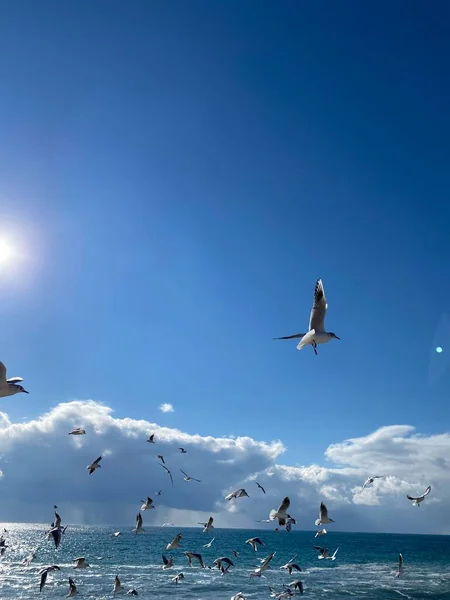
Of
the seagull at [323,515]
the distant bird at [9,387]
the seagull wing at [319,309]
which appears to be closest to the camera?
the distant bird at [9,387]

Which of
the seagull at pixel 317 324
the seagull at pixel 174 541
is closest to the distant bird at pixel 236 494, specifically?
the seagull at pixel 174 541

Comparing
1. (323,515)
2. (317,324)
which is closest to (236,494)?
(323,515)

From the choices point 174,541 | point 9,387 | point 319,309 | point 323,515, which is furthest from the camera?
point 174,541

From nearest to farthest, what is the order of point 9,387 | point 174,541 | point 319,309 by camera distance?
point 9,387
point 319,309
point 174,541

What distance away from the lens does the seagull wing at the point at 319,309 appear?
15.6m

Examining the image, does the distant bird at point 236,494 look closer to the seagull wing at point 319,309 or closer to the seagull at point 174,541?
the seagull at point 174,541

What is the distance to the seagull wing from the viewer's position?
15.6 meters

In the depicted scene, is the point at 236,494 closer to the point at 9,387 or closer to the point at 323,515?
the point at 323,515

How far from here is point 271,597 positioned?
36188 millimetres

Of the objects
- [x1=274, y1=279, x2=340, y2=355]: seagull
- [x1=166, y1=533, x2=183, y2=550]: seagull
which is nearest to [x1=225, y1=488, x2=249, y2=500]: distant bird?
[x1=166, y1=533, x2=183, y2=550]: seagull

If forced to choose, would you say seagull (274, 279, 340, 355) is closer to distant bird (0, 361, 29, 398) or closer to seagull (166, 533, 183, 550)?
distant bird (0, 361, 29, 398)

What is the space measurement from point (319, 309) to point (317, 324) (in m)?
0.55

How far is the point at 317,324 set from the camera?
15.8 m

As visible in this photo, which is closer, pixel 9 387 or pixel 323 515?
pixel 9 387
